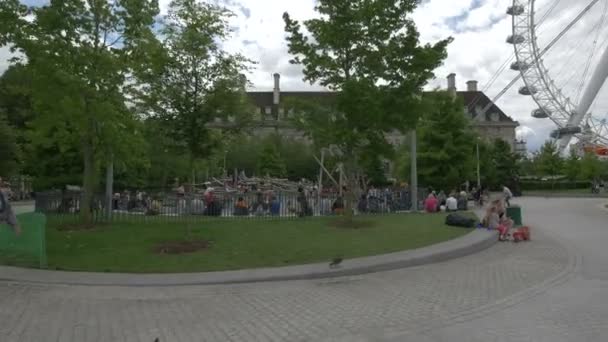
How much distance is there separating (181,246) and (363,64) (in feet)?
30.5

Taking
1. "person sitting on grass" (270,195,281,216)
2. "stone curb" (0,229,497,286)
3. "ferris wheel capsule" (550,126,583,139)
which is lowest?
"stone curb" (0,229,497,286)

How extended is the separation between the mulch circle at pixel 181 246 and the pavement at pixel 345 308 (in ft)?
10.5

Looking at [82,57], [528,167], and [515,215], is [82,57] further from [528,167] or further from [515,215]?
[528,167]

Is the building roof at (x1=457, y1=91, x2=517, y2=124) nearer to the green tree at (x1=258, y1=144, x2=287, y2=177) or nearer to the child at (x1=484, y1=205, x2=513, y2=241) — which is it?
the green tree at (x1=258, y1=144, x2=287, y2=177)

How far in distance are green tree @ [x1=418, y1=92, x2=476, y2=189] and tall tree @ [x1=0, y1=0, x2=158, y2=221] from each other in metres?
28.5

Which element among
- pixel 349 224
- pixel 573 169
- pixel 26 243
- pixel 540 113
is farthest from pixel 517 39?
pixel 26 243

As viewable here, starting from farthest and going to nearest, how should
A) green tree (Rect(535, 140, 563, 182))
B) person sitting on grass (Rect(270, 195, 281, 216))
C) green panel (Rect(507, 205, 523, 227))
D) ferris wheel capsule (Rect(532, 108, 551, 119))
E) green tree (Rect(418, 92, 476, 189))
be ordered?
ferris wheel capsule (Rect(532, 108, 551, 119)), green tree (Rect(535, 140, 563, 182)), green tree (Rect(418, 92, 476, 189)), person sitting on grass (Rect(270, 195, 281, 216)), green panel (Rect(507, 205, 523, 227))

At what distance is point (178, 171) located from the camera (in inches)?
2235

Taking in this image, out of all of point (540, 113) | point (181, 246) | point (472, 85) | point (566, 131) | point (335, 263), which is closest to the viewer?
point (335, 263)

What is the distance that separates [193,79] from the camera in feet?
43.8

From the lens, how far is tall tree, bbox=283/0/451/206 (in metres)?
16.2

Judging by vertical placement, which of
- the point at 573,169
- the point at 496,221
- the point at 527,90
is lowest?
the point at 496,221

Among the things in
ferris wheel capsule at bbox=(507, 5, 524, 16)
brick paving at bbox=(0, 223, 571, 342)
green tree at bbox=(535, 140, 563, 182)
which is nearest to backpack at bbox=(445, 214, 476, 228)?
brick paving at bbox=(0, 223, 571, 342)

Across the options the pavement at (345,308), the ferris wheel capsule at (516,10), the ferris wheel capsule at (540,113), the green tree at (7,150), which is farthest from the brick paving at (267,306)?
the ferris wheel capsule at (540,113)
